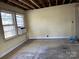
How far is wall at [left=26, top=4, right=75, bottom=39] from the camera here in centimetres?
701

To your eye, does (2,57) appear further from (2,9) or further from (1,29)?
(2,9)

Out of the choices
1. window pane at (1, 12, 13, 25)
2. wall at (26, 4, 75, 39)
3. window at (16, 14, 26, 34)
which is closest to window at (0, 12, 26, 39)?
window pane at (1, 12, 13, 25)

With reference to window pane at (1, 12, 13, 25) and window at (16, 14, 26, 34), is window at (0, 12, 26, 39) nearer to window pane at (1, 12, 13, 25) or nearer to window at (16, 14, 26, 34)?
window pane at (1, 12, 13, 25)

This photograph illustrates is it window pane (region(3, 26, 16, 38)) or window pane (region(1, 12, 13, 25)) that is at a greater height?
window pane (region(1, 12, 13, 25))

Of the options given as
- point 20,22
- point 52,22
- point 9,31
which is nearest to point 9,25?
point 9,31

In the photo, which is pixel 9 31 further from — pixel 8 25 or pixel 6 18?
pixel 6 18

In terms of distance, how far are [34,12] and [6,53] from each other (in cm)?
406

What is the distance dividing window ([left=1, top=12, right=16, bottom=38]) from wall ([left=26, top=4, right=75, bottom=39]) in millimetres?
2331

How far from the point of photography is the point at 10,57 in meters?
4.04

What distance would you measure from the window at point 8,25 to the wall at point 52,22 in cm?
233

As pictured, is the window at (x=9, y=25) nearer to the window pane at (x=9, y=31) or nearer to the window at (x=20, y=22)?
the window pane at (x=9, y=31)

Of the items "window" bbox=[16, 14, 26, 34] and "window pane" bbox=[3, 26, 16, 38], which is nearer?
"window pane" bbox=[3, 26, 16, 38]

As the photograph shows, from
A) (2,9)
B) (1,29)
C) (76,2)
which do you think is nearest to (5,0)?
(2,9)

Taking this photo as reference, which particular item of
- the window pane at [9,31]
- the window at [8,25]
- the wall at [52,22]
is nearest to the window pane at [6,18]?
the window at [8,25]
